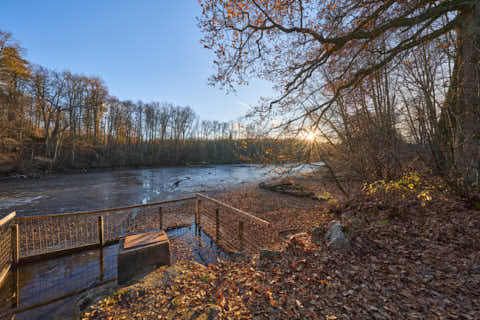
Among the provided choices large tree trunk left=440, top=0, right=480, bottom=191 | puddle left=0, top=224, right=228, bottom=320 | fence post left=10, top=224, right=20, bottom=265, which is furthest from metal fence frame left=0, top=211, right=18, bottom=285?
large tree trunk left=440, top=0, right=480, bottom=191

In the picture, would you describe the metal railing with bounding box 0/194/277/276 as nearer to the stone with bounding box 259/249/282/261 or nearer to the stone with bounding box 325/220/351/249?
the stone with bounding box 259/249/282/261

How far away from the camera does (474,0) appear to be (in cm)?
436

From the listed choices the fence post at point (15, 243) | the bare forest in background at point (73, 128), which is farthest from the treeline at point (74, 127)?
the fence post at point (15, 243)

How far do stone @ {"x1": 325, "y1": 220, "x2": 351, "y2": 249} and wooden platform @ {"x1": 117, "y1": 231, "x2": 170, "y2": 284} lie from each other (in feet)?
12.9

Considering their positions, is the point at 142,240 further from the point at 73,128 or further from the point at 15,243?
the point at 73,128

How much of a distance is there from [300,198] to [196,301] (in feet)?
40.4

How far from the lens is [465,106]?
170 inches

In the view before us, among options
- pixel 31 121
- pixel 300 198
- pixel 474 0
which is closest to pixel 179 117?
pixel 31 121

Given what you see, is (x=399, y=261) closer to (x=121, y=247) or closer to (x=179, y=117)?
(x=121, y=247)

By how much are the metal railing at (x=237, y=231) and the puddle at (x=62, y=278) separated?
1.66ft

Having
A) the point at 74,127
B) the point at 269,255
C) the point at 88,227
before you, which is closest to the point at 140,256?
the point at 269,255

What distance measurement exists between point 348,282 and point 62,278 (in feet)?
22.0

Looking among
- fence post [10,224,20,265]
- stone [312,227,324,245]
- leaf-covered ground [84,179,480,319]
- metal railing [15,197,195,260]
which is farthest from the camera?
metal railing [15,197,195,260]

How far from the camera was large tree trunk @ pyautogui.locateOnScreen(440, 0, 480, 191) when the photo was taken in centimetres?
414
